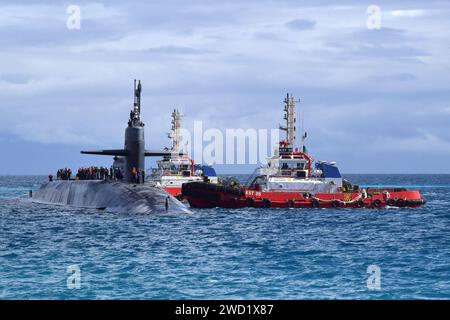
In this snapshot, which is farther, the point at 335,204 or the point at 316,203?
the point at 335,204

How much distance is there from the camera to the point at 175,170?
74.4 m

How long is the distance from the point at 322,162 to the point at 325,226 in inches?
730

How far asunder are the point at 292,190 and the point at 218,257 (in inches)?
1229

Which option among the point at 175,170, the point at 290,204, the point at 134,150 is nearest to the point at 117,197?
the point at 134,150

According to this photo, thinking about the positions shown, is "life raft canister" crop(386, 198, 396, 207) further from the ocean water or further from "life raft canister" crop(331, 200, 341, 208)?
the ocean water

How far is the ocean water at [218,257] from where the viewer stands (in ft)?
65.1

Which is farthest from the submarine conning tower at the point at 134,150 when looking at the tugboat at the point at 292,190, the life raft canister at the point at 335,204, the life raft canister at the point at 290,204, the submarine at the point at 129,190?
the life raft canister at the point at 335,204

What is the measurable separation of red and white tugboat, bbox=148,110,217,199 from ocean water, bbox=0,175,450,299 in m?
27.7

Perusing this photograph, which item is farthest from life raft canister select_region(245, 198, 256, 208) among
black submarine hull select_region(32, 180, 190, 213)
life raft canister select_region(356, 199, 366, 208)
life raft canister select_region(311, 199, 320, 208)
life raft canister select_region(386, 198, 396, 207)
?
life raft canister select_region(386, 198, 396, 207)

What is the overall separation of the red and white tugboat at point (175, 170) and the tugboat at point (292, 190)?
1441cm

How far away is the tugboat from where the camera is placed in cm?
5506

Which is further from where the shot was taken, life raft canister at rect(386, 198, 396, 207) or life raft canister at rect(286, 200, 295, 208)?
life raft canister at rect(386, 198, 396, 207)

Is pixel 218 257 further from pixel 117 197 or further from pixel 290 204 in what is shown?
pixel 290 204
